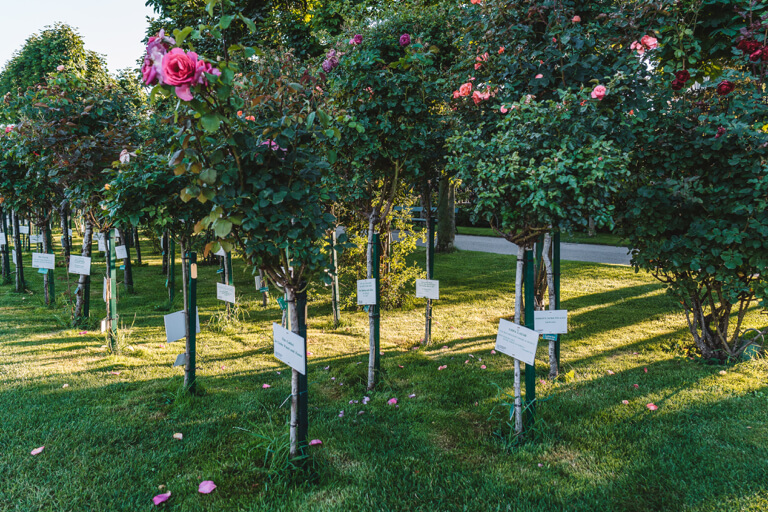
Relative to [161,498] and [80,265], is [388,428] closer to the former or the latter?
[161,498]

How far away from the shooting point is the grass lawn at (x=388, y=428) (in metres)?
2.39

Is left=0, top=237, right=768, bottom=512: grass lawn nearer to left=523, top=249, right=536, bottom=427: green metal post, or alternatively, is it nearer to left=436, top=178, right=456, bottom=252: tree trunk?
left=523, top=249, right=536, bottom=427: green metal post

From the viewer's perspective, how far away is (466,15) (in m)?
3.38

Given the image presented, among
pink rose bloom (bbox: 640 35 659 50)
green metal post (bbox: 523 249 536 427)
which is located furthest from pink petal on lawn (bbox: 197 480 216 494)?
pink rose bloom (bbox: 640 35 659 50)

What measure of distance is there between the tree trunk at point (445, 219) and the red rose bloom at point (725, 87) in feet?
26.5

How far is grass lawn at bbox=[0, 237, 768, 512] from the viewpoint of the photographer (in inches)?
94.3

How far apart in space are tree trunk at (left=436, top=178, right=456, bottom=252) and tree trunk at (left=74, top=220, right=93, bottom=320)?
8.23 meters

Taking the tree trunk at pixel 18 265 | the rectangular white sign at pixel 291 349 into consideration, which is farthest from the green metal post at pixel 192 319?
the tree trunk at pixel 18 265

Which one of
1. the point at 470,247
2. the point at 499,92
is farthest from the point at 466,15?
the point at 470,247

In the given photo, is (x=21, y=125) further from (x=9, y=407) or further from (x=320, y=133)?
(x=320, y=133)

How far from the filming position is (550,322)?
119 inches

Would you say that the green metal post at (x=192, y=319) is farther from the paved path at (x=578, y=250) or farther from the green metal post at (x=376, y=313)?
the paved path at (x=578, y=250)

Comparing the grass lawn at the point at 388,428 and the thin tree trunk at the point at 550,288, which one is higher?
the thin tree trunk at the point at 550,288

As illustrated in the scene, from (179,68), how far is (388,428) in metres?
2.67
